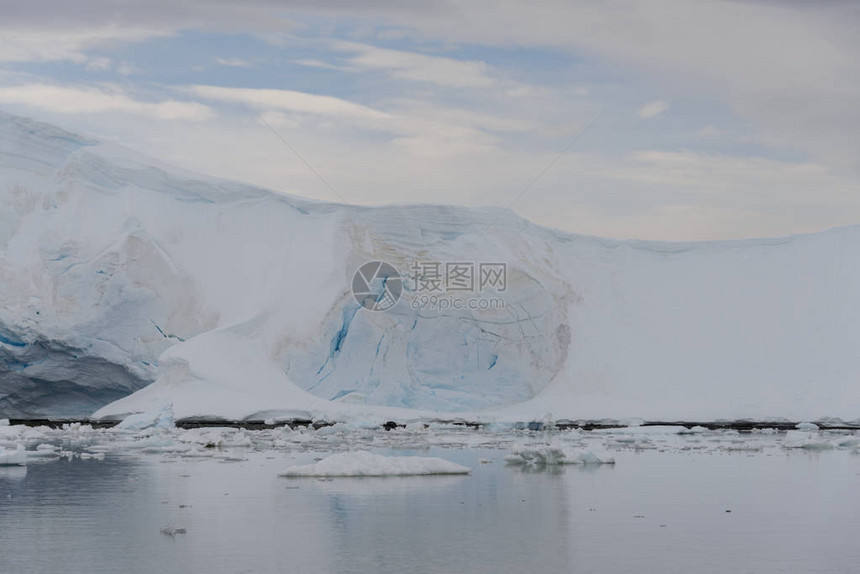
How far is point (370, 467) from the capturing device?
13.6 metres

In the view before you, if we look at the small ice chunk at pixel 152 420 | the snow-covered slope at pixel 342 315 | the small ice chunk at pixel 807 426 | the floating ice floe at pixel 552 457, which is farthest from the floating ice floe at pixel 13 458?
the small ice chunk at pixel 807 426

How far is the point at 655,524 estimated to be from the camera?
9602 millimetres

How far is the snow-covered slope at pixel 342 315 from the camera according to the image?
26953 millimetres

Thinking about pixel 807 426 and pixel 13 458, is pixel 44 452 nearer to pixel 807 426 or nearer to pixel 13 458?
pixel 13 458

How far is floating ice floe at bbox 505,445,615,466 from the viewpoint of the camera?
15.7 metres

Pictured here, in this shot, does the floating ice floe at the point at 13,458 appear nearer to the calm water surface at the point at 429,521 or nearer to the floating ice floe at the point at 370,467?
the calm water surface at the point at 429,521

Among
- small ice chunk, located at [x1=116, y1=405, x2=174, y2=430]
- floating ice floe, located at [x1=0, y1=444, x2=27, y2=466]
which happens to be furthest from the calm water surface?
small ice chunk, located at [x1=116, y1=405, x2=174, y2=430]

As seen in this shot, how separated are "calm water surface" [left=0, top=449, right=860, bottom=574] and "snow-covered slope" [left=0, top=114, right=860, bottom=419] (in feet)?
40.3

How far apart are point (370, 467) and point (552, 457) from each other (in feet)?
11.3

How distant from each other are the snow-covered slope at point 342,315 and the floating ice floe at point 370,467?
38.0ft

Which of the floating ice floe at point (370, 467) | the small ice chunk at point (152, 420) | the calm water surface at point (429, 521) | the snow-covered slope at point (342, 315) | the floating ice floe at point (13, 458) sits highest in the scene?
the snow-covered slope at point (342, 315)

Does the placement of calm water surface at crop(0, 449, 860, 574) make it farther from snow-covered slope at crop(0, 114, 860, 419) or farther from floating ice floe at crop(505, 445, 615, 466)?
snow-covered slope at crop(0, 114, 860, 419)

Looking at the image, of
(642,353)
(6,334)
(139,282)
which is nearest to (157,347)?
(139,282)

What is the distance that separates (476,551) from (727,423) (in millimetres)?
24084
